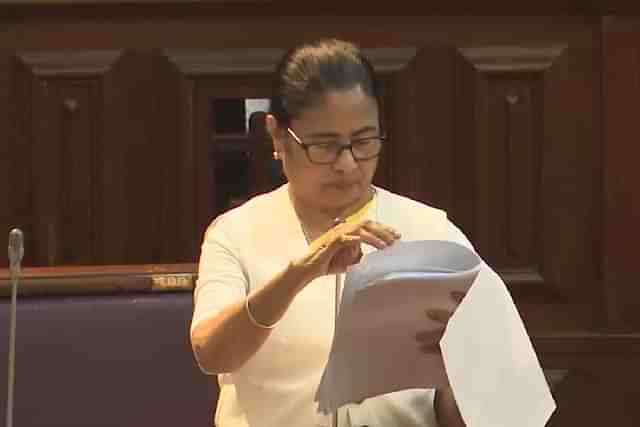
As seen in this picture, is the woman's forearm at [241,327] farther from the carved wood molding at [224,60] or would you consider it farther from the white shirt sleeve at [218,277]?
the carved wood molding at [224,60]

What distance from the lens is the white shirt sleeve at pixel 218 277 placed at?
4.70ft

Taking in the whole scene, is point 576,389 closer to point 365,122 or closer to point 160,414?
point 160,414

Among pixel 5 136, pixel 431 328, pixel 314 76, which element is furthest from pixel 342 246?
pixel 5 136

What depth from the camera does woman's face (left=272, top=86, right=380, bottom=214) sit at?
1403mm

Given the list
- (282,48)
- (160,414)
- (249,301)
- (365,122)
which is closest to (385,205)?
(365,122)

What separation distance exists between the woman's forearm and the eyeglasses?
0.16m

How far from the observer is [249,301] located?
1.34 meters

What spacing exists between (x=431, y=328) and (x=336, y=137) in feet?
0.81

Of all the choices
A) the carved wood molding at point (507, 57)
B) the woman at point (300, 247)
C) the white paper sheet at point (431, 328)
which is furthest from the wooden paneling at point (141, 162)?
the white paper sheet at point (431, 328)

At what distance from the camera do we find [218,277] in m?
1.46

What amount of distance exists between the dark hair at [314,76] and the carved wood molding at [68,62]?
2.64ft

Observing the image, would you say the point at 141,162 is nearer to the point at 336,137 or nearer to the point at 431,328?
the point at 336,137

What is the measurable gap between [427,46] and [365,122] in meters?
0.86

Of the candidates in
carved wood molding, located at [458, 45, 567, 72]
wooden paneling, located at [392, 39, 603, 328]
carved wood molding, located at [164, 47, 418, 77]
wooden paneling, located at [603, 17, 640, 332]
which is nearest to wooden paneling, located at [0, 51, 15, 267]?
carved wood molding, located at [164, 47, 418, 77]
